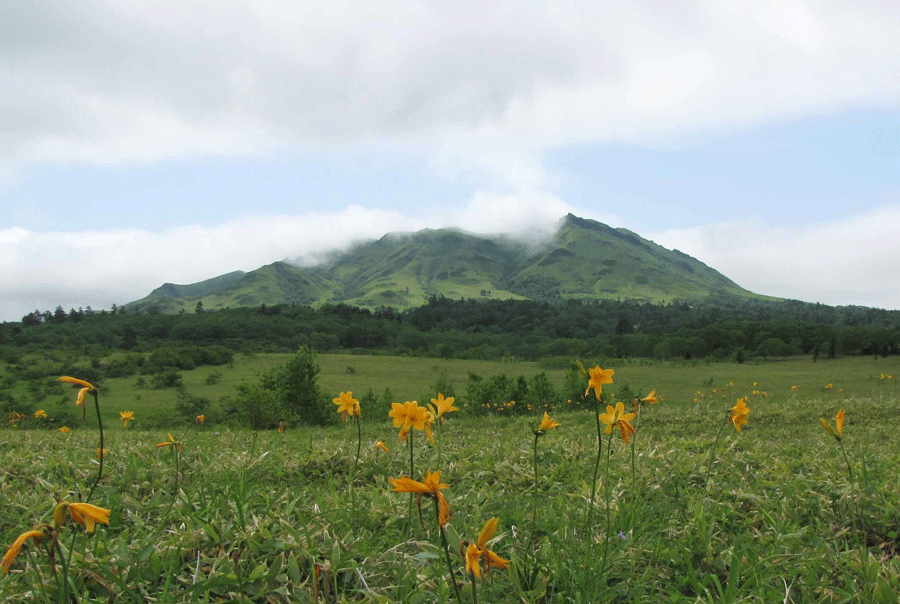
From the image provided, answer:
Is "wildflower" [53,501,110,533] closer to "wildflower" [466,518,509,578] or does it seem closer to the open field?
"wildflower" [466,518,509,578]

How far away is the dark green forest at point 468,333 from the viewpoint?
74688 millimetres

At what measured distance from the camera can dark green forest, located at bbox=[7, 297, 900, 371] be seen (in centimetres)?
7469

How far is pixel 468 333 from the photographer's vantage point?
432ft

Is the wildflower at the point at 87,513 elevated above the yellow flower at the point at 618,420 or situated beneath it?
situated beneath

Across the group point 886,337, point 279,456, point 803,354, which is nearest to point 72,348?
point 279,456

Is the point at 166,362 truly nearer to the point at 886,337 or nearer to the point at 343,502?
the point at 343,502

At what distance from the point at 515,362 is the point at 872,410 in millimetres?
71841

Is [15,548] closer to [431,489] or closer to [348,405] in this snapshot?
[431,489]

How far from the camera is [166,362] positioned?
75.6 m

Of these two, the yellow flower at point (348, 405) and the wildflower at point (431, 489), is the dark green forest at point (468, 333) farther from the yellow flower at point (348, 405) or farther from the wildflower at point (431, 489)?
the wildflower at point (431, 489)

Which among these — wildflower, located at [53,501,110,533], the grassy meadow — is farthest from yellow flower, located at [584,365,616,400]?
wildflower, located at [53,501,110,533]

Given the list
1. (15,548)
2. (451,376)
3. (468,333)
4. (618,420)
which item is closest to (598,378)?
(618,420)

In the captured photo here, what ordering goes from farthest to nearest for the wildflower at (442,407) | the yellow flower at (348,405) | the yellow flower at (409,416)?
the yellow flower at (348,405)
the wildflower at (442,407)
the yellow flower at (409,416)

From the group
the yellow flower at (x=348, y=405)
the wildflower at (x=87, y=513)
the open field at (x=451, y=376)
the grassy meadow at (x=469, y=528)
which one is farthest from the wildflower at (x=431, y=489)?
the open field at (x=451, y=376)
